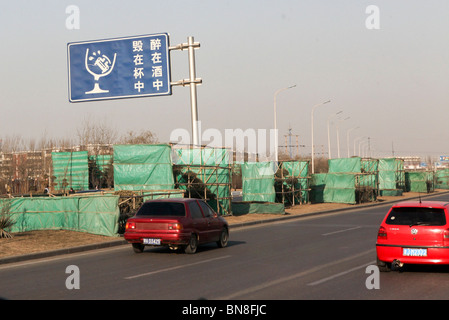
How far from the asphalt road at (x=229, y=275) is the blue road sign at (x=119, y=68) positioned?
872 cm

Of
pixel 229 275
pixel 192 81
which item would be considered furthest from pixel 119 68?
pixel 229 275

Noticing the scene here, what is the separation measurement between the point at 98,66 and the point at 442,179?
80.1m

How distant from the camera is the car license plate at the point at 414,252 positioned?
477 inches

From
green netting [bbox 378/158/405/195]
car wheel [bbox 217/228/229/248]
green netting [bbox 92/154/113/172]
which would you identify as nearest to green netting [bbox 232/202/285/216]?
car wheel [bbox 217/228/229/248]

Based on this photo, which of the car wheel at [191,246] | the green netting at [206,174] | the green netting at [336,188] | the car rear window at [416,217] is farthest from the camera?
the green netting at [336,188]

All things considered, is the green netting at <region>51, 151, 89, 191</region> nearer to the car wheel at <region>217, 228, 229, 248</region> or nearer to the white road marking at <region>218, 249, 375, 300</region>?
the car wheel at <region>217, 228, 229, 248</region>

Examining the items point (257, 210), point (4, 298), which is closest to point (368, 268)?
point (4, 298)

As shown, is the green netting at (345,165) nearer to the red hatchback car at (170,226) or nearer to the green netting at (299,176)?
the green netting at (299,176)

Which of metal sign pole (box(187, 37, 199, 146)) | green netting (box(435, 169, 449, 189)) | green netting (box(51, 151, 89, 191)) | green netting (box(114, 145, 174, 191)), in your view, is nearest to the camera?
metal sign pole (box(187, 37, 199, 146))

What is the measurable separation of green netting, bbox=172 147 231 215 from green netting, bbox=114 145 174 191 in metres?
0.82

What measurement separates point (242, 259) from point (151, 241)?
2786mm

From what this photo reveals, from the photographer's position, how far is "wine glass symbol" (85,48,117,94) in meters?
26.0

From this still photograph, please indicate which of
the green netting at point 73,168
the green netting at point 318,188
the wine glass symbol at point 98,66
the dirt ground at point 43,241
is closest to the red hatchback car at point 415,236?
the dirt ground at point 43,241

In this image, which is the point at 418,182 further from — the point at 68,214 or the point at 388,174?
the point at 68,214
